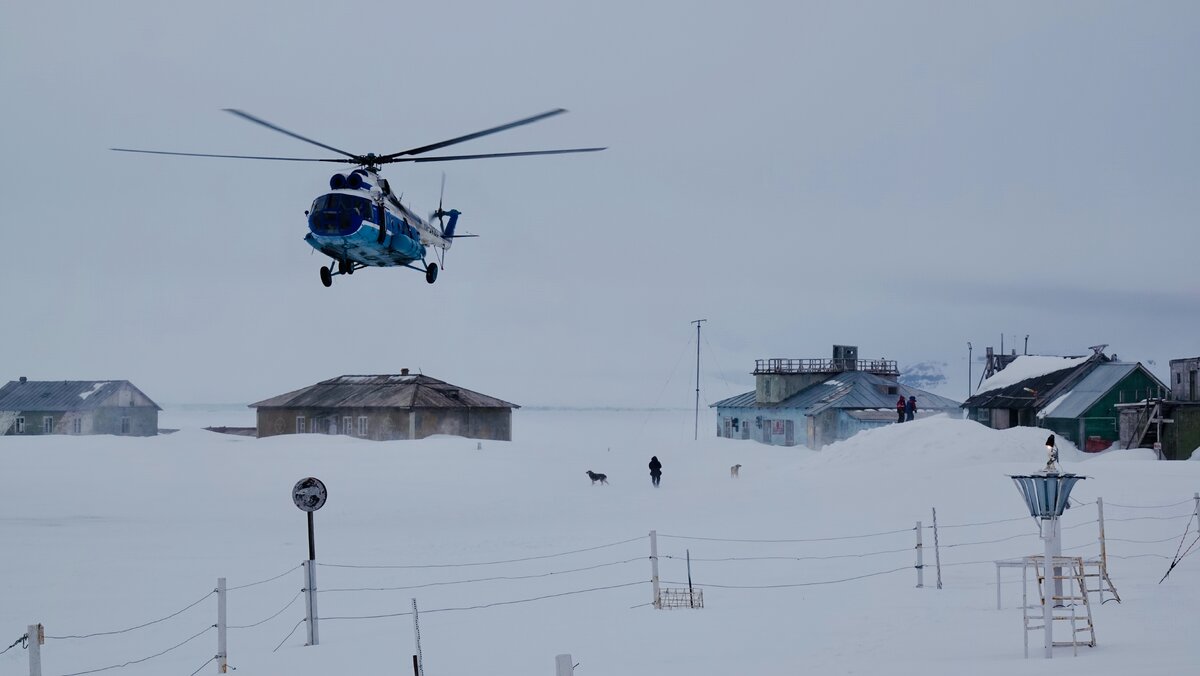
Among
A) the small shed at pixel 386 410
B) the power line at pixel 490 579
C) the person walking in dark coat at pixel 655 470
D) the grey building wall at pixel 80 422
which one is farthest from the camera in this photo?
the grey building wall at pixel 80 422

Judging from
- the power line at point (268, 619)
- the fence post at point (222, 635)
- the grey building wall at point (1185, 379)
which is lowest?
the power line at point (268, 619)

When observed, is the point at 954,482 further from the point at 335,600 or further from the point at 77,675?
the point at 77,675

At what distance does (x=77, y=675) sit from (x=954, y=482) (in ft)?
84.1

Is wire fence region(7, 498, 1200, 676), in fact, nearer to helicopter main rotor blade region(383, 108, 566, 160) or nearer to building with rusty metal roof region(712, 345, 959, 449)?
helicopter main rotor blade region(383, 108, 566, 160)

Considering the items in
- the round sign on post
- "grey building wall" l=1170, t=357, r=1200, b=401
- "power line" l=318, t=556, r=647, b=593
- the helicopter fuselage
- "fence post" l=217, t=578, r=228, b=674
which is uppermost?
the helicopter fuselage

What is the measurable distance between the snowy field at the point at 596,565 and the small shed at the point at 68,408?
2778 cm

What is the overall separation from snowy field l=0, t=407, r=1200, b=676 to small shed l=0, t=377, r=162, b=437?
2778cm

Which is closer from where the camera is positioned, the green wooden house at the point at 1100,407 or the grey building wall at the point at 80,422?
the green wooden house at the point at 1100,407

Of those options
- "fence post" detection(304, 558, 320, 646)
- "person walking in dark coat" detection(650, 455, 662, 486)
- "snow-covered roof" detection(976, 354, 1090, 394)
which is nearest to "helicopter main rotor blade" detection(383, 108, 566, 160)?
"fence post" detection(304, 558, 320, 646)

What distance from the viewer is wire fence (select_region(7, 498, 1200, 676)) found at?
1995 cm

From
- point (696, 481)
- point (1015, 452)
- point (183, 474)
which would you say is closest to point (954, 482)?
point (1015, 452)

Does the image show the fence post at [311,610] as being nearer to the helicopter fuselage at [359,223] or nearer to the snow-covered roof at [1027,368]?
the helicopter fuselage at [359,223]

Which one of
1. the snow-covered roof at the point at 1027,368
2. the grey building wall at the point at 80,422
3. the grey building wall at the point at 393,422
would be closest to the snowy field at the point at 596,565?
the snow-covered roof at the point at 1027,368

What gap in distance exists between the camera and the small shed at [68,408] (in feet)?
244
